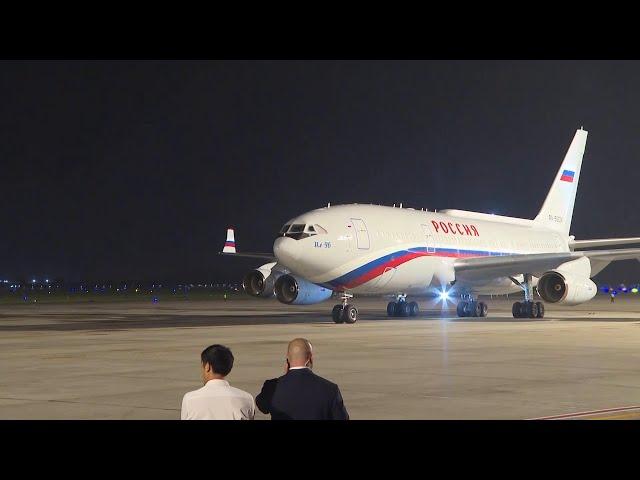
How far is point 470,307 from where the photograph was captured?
1570 inches

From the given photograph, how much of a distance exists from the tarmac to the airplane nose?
3.39 meters

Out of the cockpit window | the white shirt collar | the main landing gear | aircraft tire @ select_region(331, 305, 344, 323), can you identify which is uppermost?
the cockpit window

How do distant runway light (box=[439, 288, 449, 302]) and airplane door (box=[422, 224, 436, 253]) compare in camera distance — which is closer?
airplane door (box=[422, 224, 436, 253])

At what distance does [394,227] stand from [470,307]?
5.72 m

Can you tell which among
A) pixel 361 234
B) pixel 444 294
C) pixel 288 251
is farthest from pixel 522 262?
pixel 288 251

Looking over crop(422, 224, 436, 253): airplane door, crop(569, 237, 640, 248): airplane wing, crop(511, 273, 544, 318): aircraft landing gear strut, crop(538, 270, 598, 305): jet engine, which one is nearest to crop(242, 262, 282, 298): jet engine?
crop(422, 224, 436, 253): airplane door

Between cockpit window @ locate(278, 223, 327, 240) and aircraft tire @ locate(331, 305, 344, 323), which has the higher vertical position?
cockpit window @ locate(278, 223, 327, 240)

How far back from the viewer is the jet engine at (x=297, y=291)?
36.5 metres

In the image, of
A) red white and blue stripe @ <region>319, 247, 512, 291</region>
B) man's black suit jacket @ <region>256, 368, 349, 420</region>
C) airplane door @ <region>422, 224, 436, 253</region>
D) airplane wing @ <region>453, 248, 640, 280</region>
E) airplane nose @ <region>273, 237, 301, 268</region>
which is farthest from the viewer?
airplane door @ <region>422, 224, 436, 253</region>

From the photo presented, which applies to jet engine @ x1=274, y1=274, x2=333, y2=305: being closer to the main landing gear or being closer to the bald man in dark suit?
the main landing gear

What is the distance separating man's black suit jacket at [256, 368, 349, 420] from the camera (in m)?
6.77

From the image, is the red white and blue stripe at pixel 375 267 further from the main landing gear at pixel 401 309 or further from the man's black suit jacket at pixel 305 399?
the man's black suit jacket at pixel 305 399

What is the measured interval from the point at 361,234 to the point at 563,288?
8.02 metres
